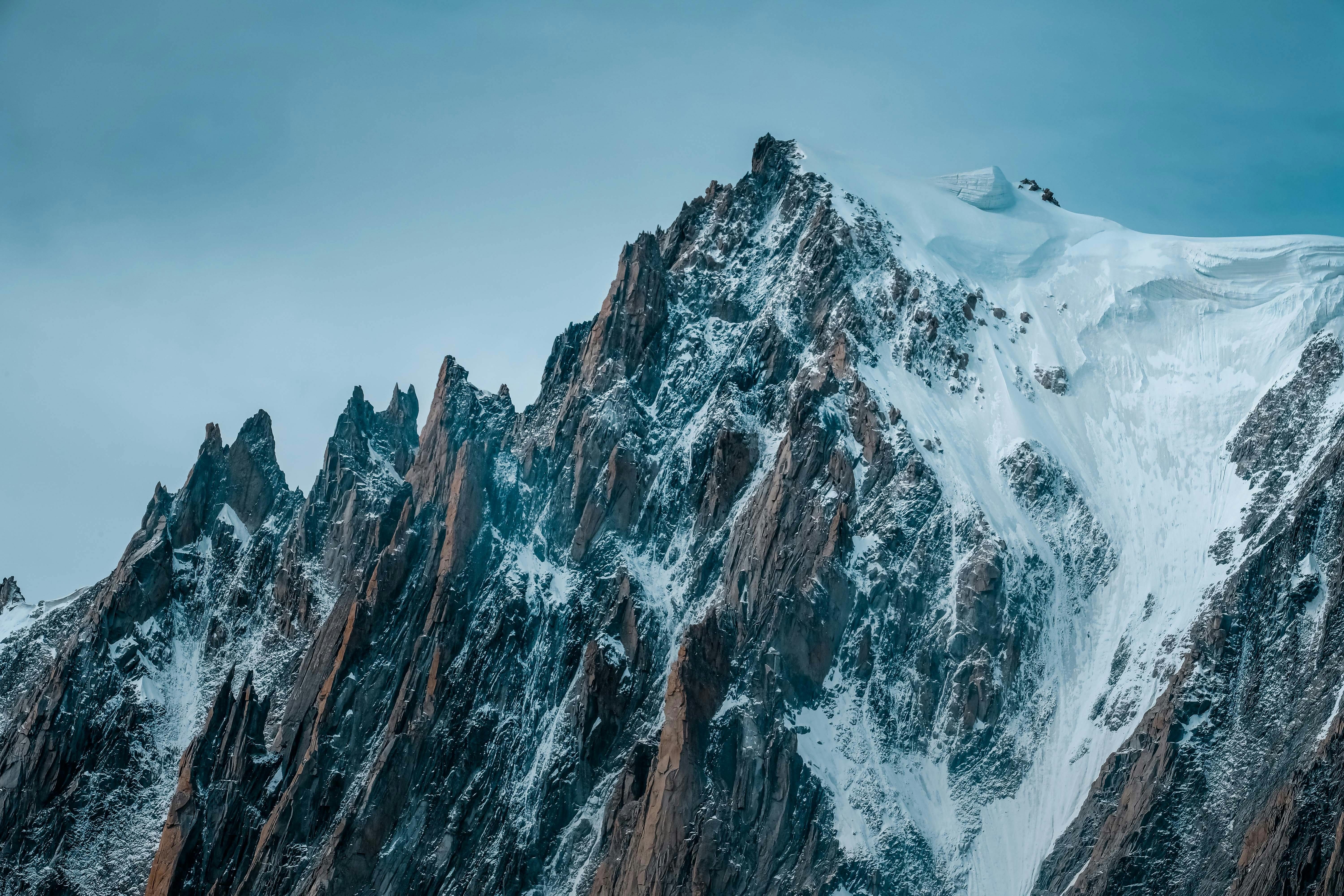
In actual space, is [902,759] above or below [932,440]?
below

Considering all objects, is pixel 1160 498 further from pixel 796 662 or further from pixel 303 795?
pixel 303 795

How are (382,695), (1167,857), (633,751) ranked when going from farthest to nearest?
1. (382,695)
2. (633,751)
3. (1167,857)

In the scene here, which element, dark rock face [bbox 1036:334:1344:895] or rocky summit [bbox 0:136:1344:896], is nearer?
dark rock face [bbox 1036:334:1344:895]

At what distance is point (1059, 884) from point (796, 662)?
114 ft

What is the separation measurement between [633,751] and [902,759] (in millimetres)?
28448

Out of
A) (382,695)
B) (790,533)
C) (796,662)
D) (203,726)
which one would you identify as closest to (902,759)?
(796,662)

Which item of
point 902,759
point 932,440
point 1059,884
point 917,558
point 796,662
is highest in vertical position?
point 932,440

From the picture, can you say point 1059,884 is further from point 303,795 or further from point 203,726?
point 203,726

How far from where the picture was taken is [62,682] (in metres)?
199

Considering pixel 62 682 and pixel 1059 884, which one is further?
pixel 62 682

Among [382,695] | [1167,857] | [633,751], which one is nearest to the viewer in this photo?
[1167,857]

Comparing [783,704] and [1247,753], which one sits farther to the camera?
[783,704]

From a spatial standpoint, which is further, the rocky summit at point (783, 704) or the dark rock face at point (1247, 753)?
the rocky summit at point (783, 704)

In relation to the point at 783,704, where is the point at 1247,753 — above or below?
below
